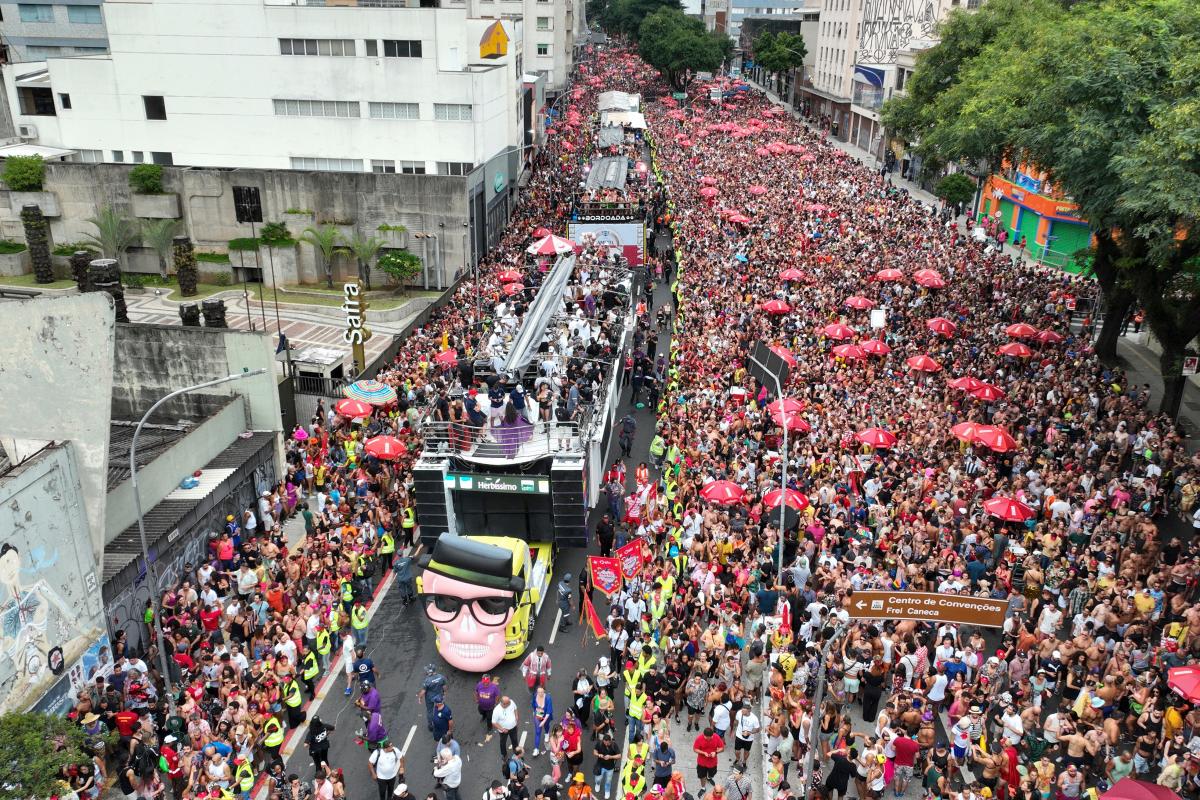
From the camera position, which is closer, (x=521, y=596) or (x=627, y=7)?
(x=521, y=596)

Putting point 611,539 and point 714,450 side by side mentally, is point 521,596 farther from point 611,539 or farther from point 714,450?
point 714,450

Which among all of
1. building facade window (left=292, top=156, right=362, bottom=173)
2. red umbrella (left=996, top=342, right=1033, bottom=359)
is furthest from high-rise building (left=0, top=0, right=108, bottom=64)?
red umbrella (left=996, top=342, right=1033, bottom=359)

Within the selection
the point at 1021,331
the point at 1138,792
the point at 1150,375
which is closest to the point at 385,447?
the point at 1138,792

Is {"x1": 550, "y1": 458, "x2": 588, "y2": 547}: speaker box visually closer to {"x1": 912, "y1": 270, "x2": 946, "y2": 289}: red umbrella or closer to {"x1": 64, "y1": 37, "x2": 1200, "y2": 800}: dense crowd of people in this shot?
{"x1": 64, "y1": 37, "x2": 1200, "y2": 800}: dense crowd of people

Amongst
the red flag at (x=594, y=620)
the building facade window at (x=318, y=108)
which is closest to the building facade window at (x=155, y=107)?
the building facade window at (x=318, y=108)

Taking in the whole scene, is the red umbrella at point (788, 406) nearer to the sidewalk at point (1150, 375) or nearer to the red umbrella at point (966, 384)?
the red umbrella at point (966, 384)

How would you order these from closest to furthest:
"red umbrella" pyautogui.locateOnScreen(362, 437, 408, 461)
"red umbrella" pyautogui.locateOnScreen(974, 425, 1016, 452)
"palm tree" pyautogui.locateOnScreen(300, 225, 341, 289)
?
"red umbrella" pyautogui.locateOnScreen(974, 425, 1016, 452), "red umbrella" pyautogui.locateOnScreen(362, 437, 408, 461), "palm tree" pyautogui.locateOnScreen(300, 225, 341, 289)

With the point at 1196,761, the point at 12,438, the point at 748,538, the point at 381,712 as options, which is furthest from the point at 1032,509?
the point at 12,438
